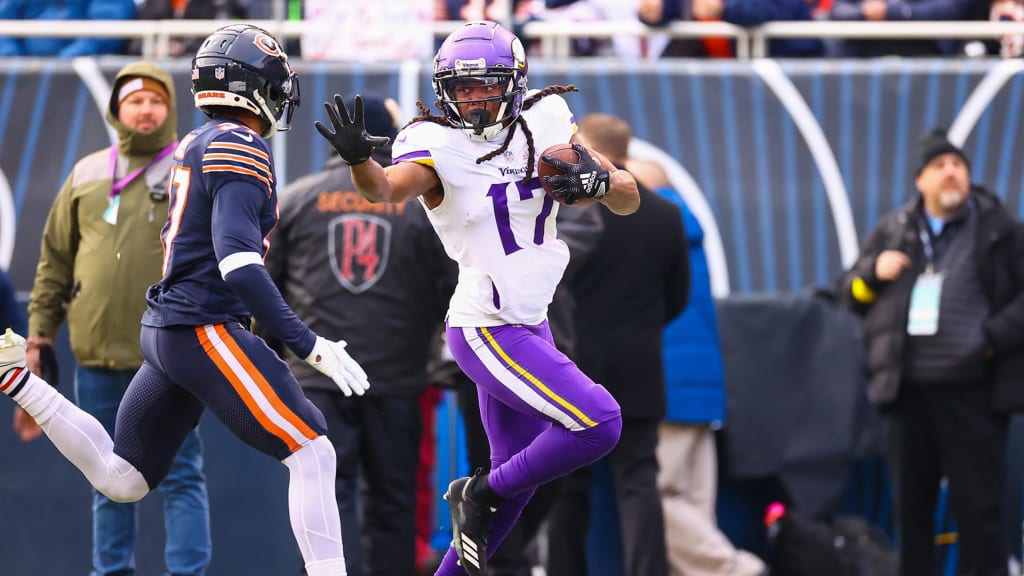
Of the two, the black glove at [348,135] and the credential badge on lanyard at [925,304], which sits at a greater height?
the black glove at [348,135]

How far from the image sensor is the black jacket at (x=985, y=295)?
289 inches

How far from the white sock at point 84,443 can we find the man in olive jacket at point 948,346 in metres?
3.77

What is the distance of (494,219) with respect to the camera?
5223 mm

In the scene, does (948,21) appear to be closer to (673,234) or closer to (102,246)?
(673,234)

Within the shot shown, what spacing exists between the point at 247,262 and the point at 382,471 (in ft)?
6.31

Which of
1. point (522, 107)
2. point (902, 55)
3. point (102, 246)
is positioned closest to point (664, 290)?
point (522, 107)

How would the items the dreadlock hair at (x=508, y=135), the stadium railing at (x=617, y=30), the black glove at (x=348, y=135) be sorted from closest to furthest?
the black glove at (x=348, y=135) → the dreadlock hair at (x=508, y=135) → the stadium railing at (x=617, y=30)

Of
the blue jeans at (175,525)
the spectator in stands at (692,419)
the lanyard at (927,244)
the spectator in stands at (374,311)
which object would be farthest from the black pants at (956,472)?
the blue jeans at (175,525)

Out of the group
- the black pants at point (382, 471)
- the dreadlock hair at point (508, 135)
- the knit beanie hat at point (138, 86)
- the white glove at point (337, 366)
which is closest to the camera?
the white glove at point (337, 366)

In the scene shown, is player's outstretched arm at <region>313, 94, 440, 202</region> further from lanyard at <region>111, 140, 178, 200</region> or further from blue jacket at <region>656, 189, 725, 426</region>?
blue jacket at <region>656, 189, 725, 426</region>

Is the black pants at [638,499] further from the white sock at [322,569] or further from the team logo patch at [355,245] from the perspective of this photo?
the white sock at [322,569]

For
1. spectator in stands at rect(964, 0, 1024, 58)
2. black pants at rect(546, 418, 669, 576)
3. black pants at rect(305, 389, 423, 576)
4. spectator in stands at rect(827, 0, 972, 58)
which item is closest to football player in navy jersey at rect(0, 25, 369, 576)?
black pants at rect(305, 389, 423, 576)

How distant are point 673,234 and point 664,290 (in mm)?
272

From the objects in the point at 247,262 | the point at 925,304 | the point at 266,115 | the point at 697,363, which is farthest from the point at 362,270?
the point at 925,304
